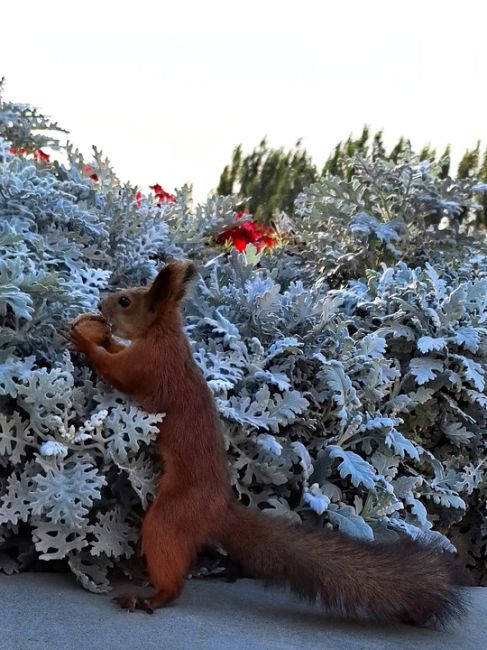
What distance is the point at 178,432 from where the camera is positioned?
2863mm

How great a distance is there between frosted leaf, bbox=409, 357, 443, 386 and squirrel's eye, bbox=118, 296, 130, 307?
1.39 m

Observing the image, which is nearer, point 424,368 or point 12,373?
point 12,373

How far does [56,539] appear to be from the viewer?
2.85 meters

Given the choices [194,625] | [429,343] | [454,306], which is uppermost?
[454,306]

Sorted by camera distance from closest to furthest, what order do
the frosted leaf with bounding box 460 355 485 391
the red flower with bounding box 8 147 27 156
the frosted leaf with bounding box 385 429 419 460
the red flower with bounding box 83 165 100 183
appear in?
the frosted leaf with bounding box 385 429 419 460 < the frosted leaf with bounding box 460 355 485 391 < the red flower with bounding box 8 147 27 156 < the red flower with bounding box 83 165 100 183

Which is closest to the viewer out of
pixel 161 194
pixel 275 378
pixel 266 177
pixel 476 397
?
pixel 275 378

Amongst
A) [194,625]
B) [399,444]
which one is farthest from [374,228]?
[194,625]

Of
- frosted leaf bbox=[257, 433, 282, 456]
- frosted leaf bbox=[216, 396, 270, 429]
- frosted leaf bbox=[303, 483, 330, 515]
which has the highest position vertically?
frosted leaf bbox=[216, 396, 270, 429]

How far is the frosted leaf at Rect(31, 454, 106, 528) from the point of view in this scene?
2.77 m

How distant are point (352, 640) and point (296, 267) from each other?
9.12ft

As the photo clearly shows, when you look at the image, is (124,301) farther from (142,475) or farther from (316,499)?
(316,499)

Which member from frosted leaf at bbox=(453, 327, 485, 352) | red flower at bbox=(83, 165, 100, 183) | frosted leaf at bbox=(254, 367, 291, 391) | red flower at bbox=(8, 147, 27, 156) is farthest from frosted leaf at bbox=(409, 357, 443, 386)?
red flower at bbox=(8, 147, 27, 156)

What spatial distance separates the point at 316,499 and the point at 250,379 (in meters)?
0.53

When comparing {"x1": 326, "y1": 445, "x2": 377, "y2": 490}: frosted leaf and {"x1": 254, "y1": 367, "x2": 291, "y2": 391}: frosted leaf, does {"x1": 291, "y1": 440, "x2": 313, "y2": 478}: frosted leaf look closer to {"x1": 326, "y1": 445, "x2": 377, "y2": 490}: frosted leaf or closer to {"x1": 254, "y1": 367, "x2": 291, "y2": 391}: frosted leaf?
{"x1": 326, "y1": 445, "x2": 377, "y2": 490}: frosted leaf
